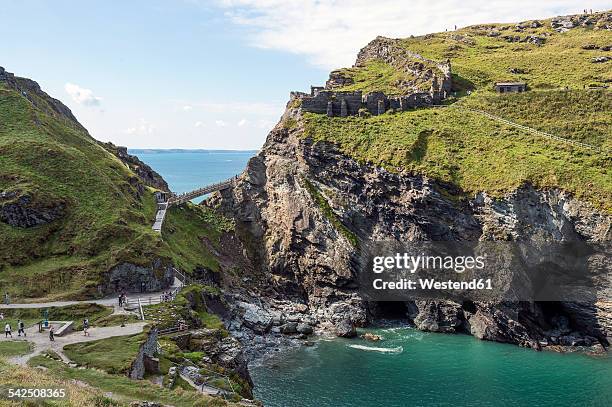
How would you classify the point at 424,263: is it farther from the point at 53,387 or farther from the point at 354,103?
the point at 53,387

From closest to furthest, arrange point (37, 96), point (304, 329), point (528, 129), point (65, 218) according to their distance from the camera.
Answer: point (65, 218) → point (304, 329) → point (528, 129) → point (37, 96)

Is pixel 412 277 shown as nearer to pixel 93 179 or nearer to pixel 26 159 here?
pixel 93 179

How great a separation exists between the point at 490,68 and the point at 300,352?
315ft

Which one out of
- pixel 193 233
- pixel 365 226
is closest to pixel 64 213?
pixel 193 233

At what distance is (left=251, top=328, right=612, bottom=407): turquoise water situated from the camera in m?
60.2

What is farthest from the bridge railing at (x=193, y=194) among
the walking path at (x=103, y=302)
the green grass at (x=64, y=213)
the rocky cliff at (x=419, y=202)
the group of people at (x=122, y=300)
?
the group of people at (x=122, y=300)

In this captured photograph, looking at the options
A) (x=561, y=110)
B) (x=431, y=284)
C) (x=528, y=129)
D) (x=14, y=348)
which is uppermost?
(x=561, y=110)

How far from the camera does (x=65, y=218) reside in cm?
7712

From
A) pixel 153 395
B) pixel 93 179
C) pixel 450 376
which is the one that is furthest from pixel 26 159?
pixel 450 376

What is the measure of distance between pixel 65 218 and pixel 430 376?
193ft

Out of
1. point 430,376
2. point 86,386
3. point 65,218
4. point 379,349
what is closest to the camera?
point 86,386

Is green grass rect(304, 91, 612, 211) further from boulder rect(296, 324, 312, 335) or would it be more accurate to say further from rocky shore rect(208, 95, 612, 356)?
boulder rect(296, 324, 312, 335)

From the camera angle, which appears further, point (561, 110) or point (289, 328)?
point (561, 110)

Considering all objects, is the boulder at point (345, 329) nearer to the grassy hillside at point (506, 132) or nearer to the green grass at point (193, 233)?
the green grass at point (193, 233)
